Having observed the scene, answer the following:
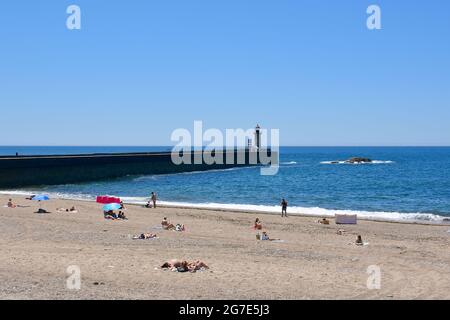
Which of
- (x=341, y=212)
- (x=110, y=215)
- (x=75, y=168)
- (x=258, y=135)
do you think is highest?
(x=258, y=135)

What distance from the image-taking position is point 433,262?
657 inches

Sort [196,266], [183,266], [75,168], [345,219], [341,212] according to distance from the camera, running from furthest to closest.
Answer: [75,168] → [341,212] → [345,219] → [196,266] → [183,266]

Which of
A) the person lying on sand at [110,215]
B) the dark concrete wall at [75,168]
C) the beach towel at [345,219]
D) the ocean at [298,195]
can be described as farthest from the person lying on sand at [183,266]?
the dark concrete wall at [75,168]

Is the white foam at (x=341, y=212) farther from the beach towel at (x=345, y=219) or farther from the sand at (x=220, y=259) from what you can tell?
the sand at (x=220, y=259)

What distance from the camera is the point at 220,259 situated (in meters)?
16.2

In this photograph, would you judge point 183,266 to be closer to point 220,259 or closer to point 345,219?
point 220,259

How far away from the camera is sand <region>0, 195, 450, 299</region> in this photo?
12258 mm

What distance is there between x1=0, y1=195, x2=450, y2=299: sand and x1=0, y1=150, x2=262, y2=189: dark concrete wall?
84.5 ft

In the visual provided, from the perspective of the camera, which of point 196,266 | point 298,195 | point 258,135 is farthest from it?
point 258,135

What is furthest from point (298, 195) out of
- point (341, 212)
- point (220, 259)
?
point (220, 259)

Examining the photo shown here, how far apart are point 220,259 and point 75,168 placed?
4569cm

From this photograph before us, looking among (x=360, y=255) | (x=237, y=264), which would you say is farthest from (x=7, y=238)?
(x=360, y=255)

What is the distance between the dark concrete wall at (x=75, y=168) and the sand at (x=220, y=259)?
84.5ft

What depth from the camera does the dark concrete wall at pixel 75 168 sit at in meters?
50.8
